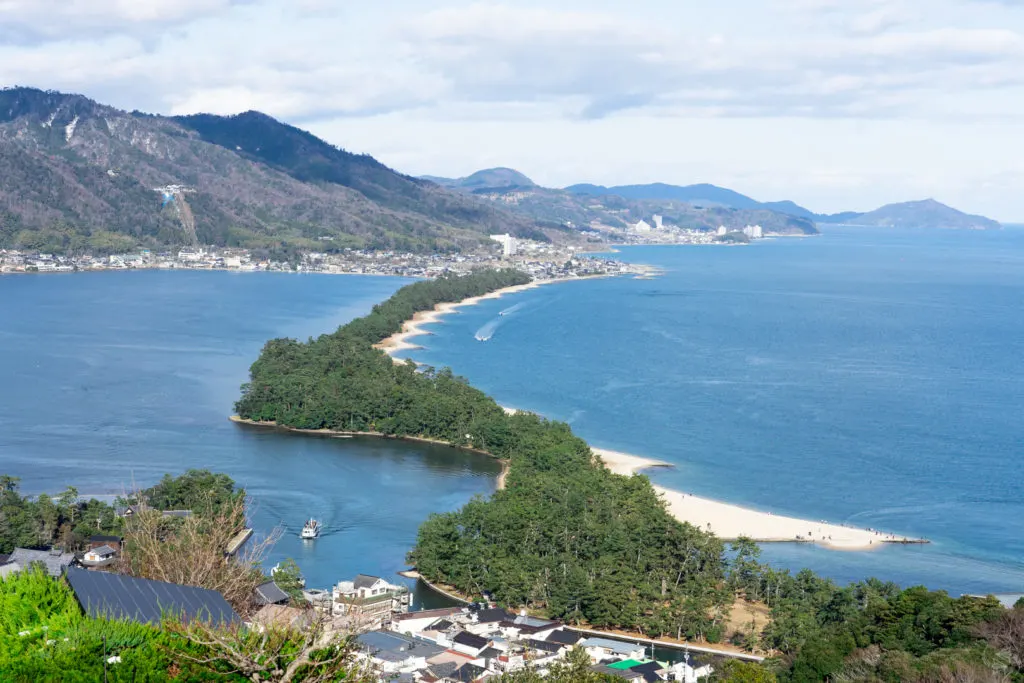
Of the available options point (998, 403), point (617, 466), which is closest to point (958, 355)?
point (998, 403)

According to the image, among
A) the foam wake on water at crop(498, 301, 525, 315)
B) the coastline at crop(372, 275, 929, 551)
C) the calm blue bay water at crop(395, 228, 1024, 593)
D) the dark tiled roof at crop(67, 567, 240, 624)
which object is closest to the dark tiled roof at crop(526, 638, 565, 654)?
the coastline at crop(372, 275, 929, 551)

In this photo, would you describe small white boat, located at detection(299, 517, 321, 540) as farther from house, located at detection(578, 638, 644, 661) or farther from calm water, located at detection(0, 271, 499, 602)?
house, located at detection(578, 638, 644, 661)

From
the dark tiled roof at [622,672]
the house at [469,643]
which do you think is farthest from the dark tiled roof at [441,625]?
the dark tiled roof at [622,672]


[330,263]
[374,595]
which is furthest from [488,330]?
[330,263]

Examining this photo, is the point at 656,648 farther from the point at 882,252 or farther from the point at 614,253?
the point at 882,252

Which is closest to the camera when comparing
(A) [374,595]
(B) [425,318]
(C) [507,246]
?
(A) [374,595]

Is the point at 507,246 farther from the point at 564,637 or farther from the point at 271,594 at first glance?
Answer: the point at 271,594

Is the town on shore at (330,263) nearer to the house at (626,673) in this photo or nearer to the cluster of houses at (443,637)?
the cluster of houses at (443,637)
